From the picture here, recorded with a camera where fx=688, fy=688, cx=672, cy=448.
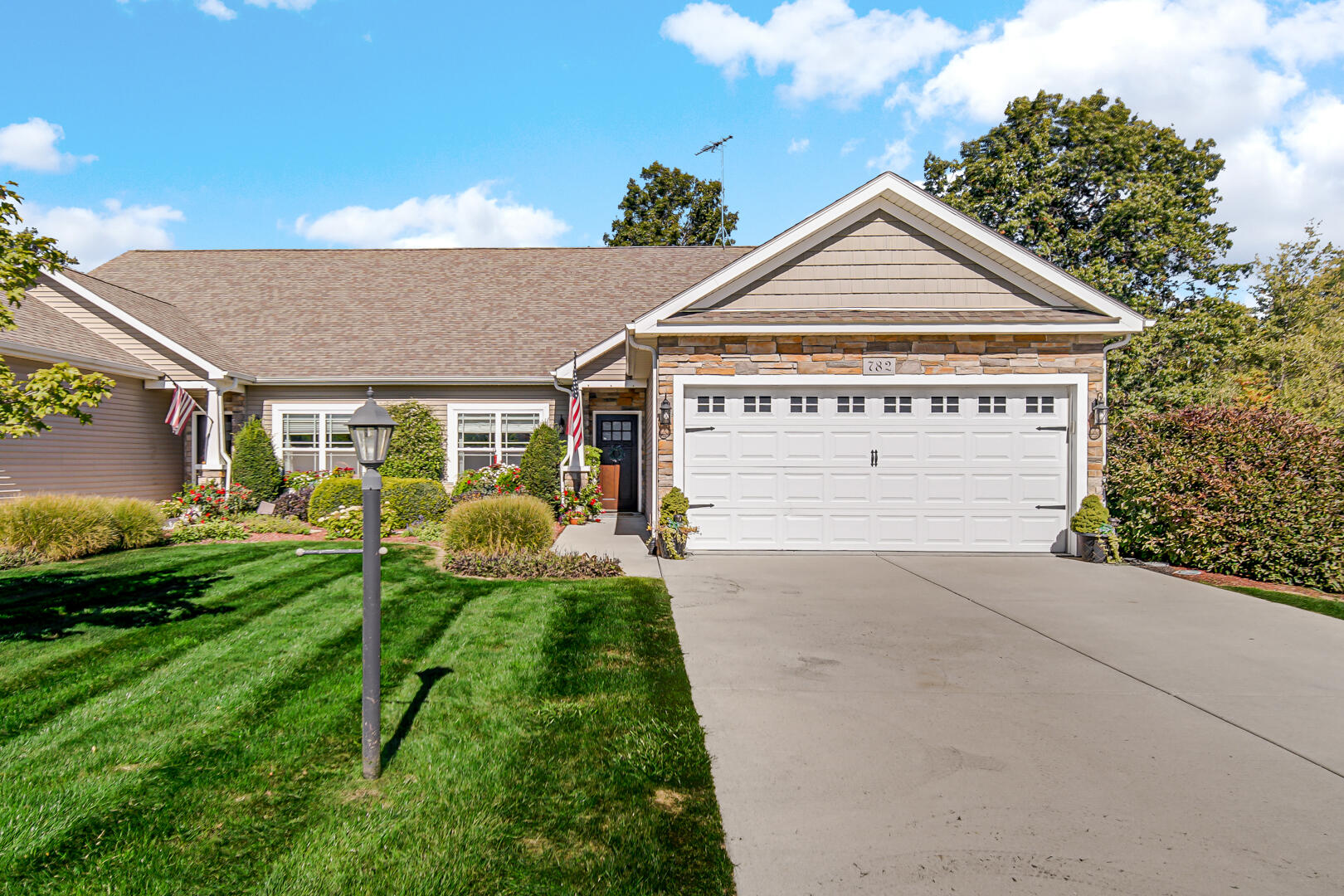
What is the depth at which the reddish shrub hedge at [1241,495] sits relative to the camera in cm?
868

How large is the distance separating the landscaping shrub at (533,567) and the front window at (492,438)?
22.2ft

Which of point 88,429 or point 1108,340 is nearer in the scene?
point 1108,340

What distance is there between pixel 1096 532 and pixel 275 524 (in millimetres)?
13480

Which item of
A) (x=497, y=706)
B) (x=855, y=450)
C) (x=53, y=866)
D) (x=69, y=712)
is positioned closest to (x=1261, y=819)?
(x=497, y=706)

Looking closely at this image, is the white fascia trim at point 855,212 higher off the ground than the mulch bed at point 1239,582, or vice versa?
the white fascia trim at point 855,212

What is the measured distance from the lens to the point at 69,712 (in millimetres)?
4301

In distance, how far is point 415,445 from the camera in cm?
1501

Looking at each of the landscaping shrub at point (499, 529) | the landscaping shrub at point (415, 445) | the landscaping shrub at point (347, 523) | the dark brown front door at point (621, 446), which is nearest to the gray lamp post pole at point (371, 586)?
the landscaping shrub at point (499, 529)

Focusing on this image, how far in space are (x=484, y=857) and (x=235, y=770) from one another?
64.1 inches

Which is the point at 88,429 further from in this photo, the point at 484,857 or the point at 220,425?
the point at 484,857

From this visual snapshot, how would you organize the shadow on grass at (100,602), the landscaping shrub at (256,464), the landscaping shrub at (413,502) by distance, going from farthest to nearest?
the landscaping shrub at (256,464), the landscaping shrub at (413,502), the shadow on grass at (100,602)

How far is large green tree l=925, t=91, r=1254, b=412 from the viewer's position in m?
18.6

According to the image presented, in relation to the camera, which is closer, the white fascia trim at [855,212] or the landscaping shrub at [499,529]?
the landscaping shrub at [499,529]

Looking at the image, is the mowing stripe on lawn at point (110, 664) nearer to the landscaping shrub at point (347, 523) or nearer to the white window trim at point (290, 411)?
the landscaping shrub at point (347, 523)
